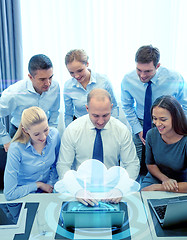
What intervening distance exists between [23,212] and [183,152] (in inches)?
41.6

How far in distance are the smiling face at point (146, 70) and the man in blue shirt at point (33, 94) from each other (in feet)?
2.19

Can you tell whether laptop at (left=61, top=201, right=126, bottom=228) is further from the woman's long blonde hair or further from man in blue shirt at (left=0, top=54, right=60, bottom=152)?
man in blue shirt at (left=0, top=54, right=60, bottom=152)

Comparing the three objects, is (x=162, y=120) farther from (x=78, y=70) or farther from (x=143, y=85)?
(x=78, y=70)

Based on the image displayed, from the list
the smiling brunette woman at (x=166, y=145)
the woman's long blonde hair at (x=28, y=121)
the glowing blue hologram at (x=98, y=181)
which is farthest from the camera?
the smiling brunette woman at (x=166, y=145)

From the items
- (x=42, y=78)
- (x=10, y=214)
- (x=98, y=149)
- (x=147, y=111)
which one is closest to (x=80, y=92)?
(x=42, y=78)

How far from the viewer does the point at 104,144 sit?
201cm

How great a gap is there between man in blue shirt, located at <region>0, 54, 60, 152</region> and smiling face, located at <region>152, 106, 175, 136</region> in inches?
32.8

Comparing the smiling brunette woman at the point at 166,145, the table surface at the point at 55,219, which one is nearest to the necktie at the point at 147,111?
the smiling brunette woman at the point at 166,145

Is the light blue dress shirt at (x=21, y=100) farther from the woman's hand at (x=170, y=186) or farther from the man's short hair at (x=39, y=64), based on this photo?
the woman's hand at (x=170, y=186)

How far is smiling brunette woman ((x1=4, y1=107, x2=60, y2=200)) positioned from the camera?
172cm

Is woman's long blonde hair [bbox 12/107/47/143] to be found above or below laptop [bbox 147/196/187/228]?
above

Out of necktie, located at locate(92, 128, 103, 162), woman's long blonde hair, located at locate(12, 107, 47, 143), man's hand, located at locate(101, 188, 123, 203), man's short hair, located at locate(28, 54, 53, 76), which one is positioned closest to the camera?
man's hand, located at locate(101, 188, 123, 203)

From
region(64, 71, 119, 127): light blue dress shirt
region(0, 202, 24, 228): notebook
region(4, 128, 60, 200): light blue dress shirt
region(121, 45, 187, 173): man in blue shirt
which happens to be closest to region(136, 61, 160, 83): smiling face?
region(121, 45, 187, 173): man in blue shirt

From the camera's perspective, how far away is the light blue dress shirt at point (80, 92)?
2443mm
